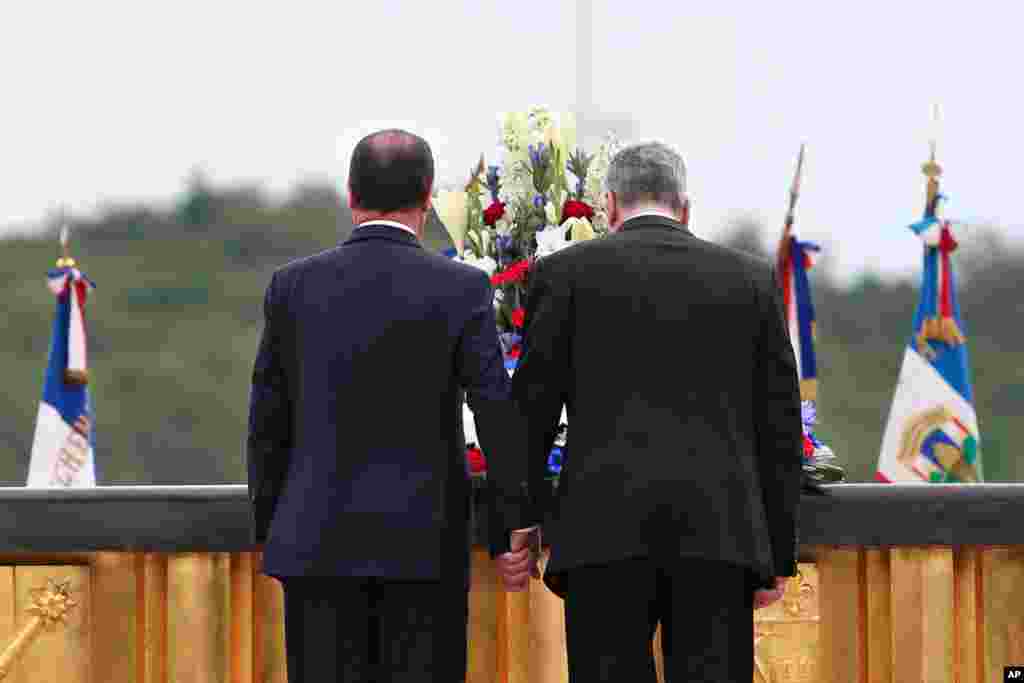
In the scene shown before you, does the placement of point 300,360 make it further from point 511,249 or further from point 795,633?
point 795,633

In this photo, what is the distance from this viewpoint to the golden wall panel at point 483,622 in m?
3.47

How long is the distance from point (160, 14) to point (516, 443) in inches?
974

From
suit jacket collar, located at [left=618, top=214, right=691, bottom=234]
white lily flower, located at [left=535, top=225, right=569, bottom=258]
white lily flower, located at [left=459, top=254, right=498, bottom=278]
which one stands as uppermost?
suit jacket collar, located at [left=618, top=214, right=691, bottom=234]

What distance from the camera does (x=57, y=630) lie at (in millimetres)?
3514

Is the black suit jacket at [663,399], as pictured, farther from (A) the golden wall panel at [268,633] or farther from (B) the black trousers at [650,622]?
(A) the golden wall panel at [268,633]

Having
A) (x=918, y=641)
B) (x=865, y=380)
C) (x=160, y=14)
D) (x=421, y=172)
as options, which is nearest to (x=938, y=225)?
(x=918, y=641)

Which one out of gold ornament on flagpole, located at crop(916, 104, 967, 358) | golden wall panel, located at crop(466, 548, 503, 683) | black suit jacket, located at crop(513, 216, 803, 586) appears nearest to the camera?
black suit jacket, located at crop(513, 216, 803, 586)

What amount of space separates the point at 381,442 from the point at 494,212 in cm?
101

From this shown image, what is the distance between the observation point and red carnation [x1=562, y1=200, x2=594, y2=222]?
3.65 metres

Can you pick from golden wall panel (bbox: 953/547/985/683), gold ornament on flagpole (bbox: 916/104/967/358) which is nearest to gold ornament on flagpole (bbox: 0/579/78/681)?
golden wall panel (bbox: 953/547/985/683)

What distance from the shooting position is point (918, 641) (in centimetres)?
348

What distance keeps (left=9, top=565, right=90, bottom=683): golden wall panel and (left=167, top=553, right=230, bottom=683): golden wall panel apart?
0.69 ft

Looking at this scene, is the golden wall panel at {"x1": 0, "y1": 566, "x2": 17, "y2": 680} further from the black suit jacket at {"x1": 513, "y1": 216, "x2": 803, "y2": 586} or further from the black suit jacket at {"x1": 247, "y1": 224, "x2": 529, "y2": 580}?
the black suit jacket at {"x1": 513, "y1": 216, "x2": 803, "y2": 586}

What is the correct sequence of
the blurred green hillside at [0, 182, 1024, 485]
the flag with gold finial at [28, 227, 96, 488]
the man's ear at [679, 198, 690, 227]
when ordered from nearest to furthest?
the man's ear at [679, 198, 690, 227] < the flag with gold finial at [28, 227, 96, 488] < the blurred green hillside at [0, 182, 1024, 485]
